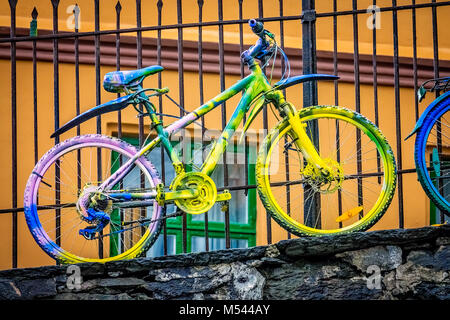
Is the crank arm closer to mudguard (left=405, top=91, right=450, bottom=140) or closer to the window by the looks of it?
mudguard (left=405, top=91, right=450, bottom=140)

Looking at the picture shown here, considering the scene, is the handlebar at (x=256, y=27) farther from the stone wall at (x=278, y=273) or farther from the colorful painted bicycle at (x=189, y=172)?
the stone wall at (x=278, y=273)

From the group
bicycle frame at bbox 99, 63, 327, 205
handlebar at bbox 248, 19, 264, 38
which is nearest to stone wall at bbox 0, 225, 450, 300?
bicycle frame at bbox 99, 63, 327, 205

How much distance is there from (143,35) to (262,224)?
6.12 feet

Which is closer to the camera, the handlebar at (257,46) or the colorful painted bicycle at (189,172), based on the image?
the colorful painted bicycle at (189,172)

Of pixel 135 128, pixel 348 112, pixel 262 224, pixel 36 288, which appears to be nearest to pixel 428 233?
pixel 348 112

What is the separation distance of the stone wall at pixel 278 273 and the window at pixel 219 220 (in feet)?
7.37

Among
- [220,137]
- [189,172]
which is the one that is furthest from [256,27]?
[189,172]

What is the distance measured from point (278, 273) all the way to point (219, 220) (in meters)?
2.53

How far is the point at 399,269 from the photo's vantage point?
5992 millimetres

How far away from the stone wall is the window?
2247 mm

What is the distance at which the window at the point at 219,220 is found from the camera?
331 inches

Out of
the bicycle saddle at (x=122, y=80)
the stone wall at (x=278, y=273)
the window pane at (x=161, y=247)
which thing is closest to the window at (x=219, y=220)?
the window pane at (x=161, y=247)

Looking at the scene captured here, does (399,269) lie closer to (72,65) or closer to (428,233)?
(428,233)

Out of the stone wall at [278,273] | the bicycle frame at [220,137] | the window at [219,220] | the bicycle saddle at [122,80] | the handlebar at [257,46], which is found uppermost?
the handlebar at [257,46]
